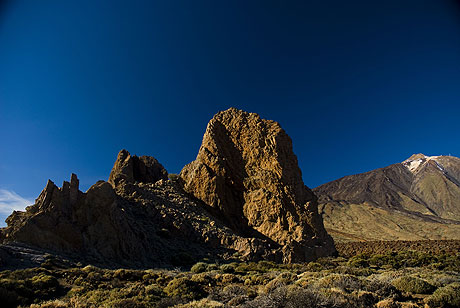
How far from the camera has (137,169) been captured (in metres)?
39.9

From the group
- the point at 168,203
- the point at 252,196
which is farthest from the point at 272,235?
the point at 168,203

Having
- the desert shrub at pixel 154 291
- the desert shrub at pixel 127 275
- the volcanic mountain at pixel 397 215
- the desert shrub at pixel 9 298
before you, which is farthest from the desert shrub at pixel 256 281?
the volcanic mountain at pixel 397 215

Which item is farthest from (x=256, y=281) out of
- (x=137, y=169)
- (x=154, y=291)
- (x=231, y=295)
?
(x=137, y=169)

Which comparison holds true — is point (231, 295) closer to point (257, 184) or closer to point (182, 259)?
point (182, 259)

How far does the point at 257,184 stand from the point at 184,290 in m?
24.4

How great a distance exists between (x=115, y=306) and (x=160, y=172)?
3453cm

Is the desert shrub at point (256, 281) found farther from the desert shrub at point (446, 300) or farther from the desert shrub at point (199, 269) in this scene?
the desert shrub at point (446, 300)

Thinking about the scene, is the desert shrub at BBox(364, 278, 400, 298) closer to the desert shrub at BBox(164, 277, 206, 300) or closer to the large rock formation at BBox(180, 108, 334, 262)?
the desert shrub at BBox(164, 277, 206, 300)

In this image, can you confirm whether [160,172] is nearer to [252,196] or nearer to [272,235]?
[252,196]

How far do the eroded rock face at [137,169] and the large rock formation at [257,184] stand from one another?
6.26 m

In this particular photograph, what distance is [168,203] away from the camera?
30.1 meters

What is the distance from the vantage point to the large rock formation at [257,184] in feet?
102

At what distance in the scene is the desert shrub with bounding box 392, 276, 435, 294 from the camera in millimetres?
10942

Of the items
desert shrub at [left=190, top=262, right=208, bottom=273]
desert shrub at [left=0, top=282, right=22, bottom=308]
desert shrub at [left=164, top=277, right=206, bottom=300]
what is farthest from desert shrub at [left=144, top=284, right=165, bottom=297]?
desert shrub at [left=190, top=262, right=208, bottom=273]
